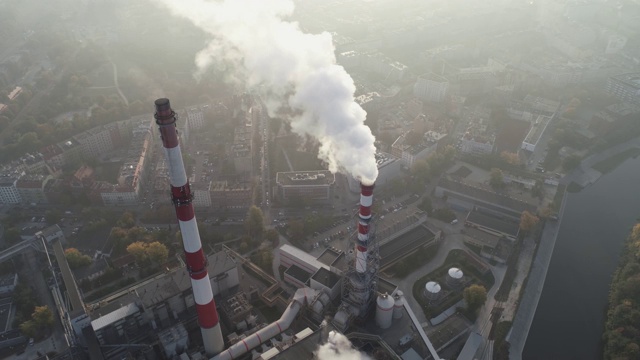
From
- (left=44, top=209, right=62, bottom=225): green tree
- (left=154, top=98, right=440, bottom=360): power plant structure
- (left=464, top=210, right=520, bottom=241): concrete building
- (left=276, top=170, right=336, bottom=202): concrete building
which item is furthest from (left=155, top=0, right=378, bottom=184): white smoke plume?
(left=44, top=209, right=62, bottom=225): green tree

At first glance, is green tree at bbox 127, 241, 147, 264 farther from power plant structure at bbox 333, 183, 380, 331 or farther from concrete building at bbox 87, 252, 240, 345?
power plant structure at bbox 333, 183, 380, 331

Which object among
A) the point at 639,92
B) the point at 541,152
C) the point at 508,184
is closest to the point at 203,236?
the point at 508,184

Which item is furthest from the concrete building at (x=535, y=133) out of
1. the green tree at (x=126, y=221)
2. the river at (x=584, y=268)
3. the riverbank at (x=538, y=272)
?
the green tree at (x=126, y=221)

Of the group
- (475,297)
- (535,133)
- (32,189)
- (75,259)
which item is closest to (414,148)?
(535,133)

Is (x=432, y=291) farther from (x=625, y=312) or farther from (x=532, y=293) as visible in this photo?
(x=625, y=312)

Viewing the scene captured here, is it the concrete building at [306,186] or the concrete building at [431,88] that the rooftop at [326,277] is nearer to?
the concrete building at [306,186]

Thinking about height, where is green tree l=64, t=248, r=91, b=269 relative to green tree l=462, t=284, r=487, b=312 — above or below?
above
